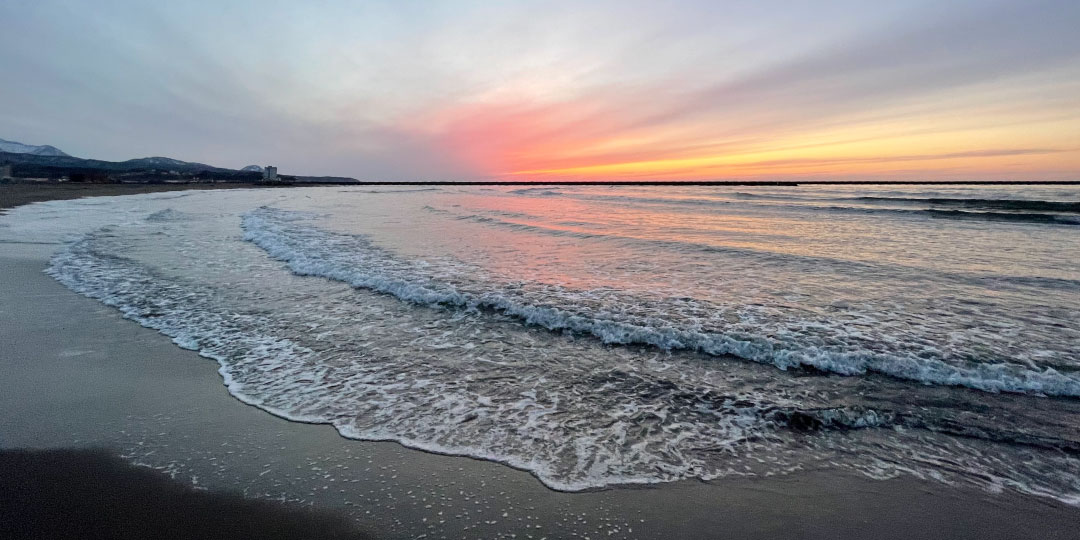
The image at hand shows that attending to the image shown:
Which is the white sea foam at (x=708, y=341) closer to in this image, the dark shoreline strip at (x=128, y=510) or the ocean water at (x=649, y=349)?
the ocean water at (x=649, y=349)

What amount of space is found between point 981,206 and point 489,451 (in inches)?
1701

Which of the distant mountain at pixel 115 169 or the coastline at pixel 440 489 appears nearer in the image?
the coastline at pixel 440 489

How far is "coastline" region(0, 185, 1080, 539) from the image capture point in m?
3.11

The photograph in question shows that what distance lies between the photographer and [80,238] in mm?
15773

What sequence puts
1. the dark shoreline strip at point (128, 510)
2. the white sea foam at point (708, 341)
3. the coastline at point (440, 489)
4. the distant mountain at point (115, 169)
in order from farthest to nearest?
the distant mountain at point (115, 169) < the white sea foam at point (708, 341) < the coastline at point (440, 489) < the dark shoreline strip at point (128, 510)

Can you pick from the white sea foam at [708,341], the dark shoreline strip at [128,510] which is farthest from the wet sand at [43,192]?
the dark shoreline strip at [128,510]

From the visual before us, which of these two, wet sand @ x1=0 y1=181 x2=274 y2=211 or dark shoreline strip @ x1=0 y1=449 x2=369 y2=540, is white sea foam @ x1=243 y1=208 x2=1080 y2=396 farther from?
wet sand @ x1=0 y1=181 x2=274 y2=211

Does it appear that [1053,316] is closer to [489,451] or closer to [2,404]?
[489,451]

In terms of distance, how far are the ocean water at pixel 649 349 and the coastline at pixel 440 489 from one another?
0.22 m

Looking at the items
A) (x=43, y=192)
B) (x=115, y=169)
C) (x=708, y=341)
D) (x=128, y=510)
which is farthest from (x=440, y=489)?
(x=115, y=169)

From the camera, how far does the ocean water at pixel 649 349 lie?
410cm

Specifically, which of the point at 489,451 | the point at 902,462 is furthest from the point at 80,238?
the point at 902,462

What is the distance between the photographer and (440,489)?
3.46m

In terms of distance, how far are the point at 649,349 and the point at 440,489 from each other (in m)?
3.77
